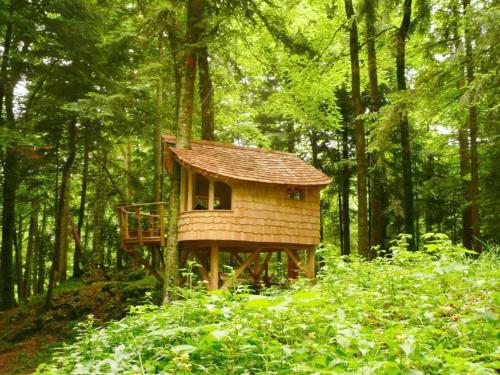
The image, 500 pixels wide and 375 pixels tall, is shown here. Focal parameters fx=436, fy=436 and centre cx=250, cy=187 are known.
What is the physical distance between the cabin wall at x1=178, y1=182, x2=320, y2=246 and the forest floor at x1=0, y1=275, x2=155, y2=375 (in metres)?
2.69

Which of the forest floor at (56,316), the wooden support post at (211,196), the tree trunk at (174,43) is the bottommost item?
the forest floor at (56,316)

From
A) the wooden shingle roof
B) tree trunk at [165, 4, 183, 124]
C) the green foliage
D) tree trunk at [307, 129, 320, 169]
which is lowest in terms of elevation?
the green foliage

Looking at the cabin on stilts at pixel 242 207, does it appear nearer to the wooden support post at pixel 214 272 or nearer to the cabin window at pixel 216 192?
the wooden support post at pixel 214 272

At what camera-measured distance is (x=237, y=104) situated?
20125mm

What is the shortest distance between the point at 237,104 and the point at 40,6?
9340 mm

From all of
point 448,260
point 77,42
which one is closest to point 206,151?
point 77,42

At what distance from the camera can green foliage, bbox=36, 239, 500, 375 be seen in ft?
8.71

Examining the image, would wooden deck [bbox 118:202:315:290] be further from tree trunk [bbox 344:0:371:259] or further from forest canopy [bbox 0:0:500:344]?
tree trunk [bbox 344:0:371:259]

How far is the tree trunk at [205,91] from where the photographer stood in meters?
14.1

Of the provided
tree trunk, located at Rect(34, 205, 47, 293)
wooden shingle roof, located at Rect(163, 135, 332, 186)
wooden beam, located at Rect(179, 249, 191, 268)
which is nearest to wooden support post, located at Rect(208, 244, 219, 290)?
wooden beam, located at Rect(179, 249, 191, 268)

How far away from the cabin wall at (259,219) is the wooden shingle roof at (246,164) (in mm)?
350

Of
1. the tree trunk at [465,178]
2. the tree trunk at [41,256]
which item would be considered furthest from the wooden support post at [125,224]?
the tree trunk at [41,256]

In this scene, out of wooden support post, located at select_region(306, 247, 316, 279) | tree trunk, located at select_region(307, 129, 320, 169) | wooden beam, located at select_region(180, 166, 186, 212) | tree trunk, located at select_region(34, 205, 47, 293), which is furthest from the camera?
tree trunk, located at select_region(34, 205, 47, 293)

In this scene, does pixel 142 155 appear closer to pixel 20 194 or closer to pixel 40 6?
pixel 20 194
